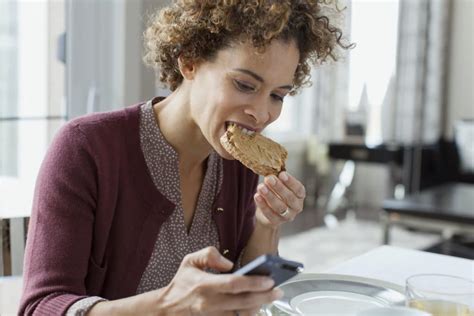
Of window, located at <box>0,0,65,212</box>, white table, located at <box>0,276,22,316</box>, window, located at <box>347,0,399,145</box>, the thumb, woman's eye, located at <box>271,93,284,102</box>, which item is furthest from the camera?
window, located at <box>347,0,399,145</box>

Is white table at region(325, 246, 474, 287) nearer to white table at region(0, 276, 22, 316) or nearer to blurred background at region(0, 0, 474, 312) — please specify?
blurred background at region(0, 0, 474, 312)

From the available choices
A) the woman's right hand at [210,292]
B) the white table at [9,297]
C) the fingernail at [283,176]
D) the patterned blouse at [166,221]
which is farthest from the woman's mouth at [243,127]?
the white table at [9,297]

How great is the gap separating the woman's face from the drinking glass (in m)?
0.43

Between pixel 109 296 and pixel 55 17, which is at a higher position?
pixel 55 17

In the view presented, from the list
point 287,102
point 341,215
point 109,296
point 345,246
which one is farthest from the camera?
point 287,102

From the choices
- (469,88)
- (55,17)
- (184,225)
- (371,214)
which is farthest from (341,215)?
(184,225)

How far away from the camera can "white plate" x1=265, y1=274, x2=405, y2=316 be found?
1096mm

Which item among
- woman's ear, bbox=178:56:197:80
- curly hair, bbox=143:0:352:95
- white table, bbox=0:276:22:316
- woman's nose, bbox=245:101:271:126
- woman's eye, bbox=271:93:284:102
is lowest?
white table, bbox=0:276:22:316

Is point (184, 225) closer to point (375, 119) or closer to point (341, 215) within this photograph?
point (341, 215)

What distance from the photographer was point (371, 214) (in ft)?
18.9

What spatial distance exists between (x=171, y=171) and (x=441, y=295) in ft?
2.17

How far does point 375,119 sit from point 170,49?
16.5 feet

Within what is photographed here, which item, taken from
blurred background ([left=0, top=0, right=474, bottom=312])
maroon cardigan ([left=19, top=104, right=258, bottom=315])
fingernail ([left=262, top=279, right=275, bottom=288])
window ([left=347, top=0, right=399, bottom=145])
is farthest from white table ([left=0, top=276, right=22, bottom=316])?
window ([left=347, top=0, right=399, bottom=145])

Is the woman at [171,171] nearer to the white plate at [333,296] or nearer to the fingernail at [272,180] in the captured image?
the fingernail at [272,180]
